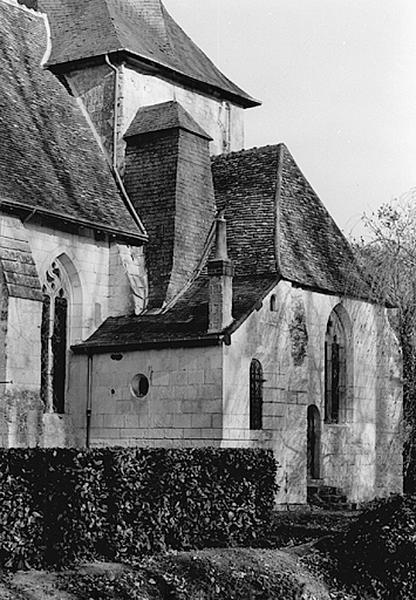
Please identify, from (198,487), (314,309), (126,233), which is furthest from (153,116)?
(198,487)

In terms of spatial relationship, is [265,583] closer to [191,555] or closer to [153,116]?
[191,555]

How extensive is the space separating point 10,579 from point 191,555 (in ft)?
9.73

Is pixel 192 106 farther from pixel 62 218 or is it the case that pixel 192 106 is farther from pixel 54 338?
pixel 54 338

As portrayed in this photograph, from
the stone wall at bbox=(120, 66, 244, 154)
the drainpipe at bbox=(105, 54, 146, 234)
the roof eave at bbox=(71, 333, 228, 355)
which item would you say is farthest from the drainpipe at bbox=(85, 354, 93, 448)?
the stone wall at bbox=(120, 66, 244, 154)

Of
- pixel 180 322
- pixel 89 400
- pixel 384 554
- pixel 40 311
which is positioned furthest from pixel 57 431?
pixel 384 554

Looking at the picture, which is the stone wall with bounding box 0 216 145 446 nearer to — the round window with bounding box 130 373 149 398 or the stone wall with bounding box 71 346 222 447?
the stone wall with bounding box 71 346 222 447

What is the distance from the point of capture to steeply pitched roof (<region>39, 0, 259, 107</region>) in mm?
26500

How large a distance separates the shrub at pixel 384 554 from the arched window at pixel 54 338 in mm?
9267

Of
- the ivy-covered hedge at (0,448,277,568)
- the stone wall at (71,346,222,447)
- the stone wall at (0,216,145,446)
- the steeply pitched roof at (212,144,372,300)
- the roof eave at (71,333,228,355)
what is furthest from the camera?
the steeply pitched roof at (212,144,372,300)

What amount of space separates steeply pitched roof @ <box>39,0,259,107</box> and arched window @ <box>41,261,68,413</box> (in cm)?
656

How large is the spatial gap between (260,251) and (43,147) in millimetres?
5339

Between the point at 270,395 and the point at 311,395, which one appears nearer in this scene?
the point at 270,395

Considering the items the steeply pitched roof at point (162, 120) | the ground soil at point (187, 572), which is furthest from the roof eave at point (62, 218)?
the ground soil at point (187, 572)

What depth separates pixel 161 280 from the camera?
23.7 m
